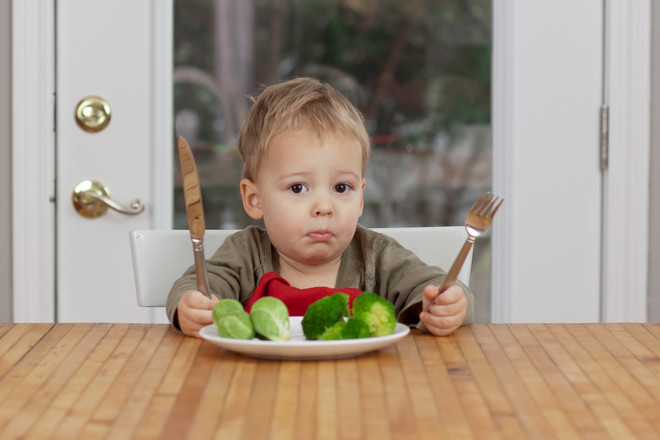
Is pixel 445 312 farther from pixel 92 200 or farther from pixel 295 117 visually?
pixel 92 200

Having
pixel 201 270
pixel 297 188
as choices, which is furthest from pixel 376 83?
pixel 201 270

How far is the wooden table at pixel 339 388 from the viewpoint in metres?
0.63

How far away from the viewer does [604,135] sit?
1909 millimetres

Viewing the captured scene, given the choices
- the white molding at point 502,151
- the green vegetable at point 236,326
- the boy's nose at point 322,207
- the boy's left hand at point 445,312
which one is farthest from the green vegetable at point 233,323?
the white molding at point 502,151

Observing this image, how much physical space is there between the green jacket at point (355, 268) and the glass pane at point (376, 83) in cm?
61

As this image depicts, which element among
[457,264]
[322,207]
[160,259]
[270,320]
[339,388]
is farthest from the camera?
[160,259]

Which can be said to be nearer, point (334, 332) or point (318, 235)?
point (334, 332)

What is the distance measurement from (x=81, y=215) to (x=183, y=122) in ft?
1.06

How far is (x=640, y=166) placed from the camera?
189 centimetres

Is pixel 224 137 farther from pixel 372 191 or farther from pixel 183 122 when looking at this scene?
pixel 372 191

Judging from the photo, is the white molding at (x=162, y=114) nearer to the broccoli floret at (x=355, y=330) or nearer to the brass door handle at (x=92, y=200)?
the brass door handle at (x=92, y=200)

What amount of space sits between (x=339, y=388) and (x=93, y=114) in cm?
131

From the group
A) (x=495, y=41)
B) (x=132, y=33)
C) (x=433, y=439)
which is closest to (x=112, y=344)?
(x=433, y=439)

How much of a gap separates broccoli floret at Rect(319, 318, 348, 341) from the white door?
1.09m
